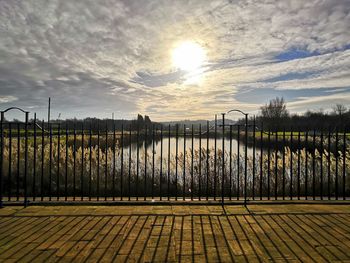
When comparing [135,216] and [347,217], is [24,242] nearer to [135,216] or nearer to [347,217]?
[135,216]

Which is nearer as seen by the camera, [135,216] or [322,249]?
[322,249]

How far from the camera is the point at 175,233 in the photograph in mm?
3332

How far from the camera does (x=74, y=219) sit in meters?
3.79

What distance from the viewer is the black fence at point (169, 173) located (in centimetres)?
472

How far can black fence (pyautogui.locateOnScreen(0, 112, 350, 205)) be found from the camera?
472 centimetres

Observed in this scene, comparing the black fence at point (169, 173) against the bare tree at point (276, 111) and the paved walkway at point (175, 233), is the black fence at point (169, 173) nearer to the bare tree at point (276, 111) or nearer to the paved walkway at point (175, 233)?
the paved walkway at point (175, 233)

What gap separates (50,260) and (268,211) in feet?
10.2

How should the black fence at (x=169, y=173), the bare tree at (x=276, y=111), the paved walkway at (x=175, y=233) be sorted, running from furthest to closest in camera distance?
1. the bare tree at (x=276, y=111)
2. the black fence at (x=169, y=173)
3. the paved walkway at (x=175, y=233)

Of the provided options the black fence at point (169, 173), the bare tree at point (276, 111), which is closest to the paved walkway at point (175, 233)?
the black fence at point (169, 173)

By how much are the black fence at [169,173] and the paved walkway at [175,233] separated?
492mm

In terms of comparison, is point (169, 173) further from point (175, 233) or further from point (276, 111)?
point (276, 111)

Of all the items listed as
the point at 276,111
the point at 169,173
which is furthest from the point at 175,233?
the point at 276,111

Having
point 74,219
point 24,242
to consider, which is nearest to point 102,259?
point 24,242

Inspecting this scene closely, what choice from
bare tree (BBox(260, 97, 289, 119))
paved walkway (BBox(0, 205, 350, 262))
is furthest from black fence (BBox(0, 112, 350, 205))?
bare tree (BBox(260, 97, 289, 119))
